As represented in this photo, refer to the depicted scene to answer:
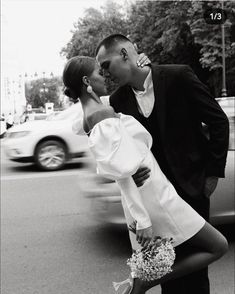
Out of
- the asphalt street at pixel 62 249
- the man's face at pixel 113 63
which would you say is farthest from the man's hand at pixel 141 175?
the asphalt street at pixel 62 249

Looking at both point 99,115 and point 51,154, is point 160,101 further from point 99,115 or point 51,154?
point 51,154

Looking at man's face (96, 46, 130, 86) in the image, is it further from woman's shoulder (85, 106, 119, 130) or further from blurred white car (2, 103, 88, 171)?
blurred white car (2, 103, 88, 171)

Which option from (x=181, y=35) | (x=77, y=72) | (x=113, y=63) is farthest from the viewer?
(x=181, y=35)

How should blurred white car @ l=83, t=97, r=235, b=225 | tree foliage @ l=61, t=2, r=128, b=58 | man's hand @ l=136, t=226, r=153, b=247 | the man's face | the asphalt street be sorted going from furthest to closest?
tree foliage @ l=61, t=2, r=128, b=58, blurred white car @ l=83, t=97, r=235, b=225, the asphalt street, the man's face, man's hand @ l=136, t=226, r=153, b=247

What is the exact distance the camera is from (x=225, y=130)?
2.52 meters

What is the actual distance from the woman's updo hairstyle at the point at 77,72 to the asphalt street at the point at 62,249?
6.62 feet


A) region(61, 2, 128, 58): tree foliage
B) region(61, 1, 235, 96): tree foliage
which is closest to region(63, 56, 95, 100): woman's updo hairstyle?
region(61, 1, 235, 96): tree foliage

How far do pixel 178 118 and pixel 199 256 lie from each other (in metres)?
0.73

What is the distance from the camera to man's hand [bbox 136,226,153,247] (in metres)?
2.21

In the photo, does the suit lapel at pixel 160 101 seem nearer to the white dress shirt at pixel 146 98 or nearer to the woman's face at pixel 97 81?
the white dress shirt at pixel 146 98

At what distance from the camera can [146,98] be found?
8.39ft

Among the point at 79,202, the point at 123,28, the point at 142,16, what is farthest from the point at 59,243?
the point at 123,28

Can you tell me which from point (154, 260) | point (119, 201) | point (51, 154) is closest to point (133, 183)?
point (154, 260)

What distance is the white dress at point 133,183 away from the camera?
212 cm
